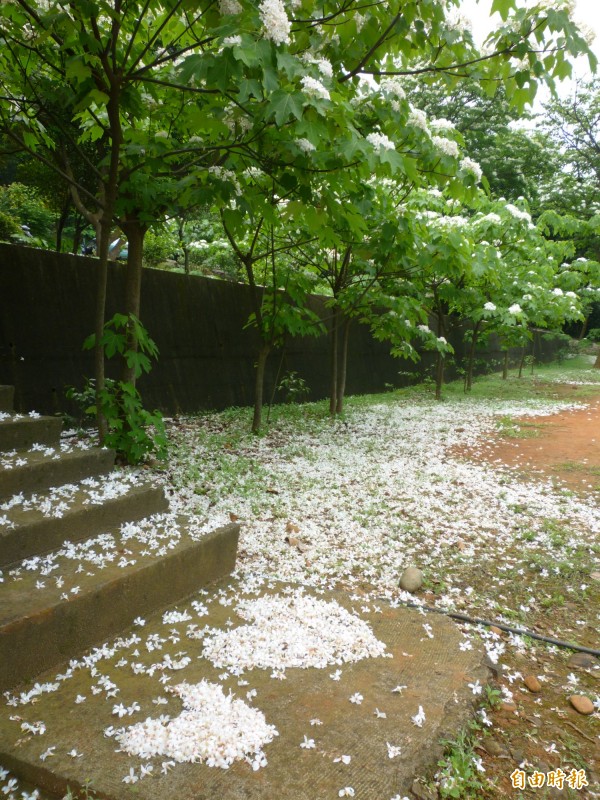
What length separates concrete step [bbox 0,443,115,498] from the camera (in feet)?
8.82

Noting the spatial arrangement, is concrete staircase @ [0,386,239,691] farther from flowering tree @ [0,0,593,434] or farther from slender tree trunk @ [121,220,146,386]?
slender tree trunk @ [121,220,146,386]

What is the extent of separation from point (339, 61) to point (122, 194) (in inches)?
68.1

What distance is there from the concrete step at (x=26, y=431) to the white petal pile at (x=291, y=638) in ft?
5.20

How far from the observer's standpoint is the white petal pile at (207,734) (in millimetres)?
1636

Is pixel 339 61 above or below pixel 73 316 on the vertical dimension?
above

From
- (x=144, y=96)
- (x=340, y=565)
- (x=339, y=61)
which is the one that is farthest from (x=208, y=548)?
(x=144, y=96)

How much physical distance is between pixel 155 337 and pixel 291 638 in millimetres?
4612

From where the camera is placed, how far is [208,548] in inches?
107

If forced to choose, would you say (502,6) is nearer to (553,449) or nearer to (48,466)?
(48,466)

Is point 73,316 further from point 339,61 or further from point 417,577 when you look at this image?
point 417,577

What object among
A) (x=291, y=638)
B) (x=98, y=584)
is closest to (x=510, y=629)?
(x=291, y=638)

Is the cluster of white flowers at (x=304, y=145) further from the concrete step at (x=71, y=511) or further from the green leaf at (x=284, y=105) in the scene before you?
the concrete step at (x=71, y=511)

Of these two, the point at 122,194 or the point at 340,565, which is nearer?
the point at 340,565

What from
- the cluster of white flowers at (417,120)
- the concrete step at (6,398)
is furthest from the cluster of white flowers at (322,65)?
the concrete step at (6,398)
